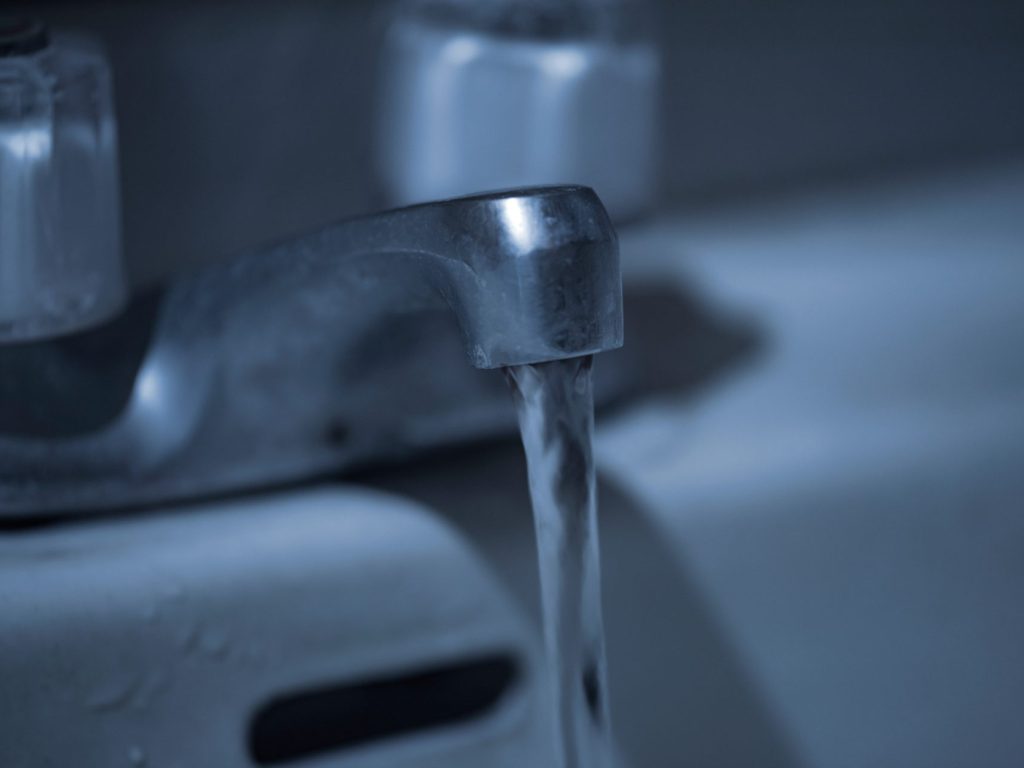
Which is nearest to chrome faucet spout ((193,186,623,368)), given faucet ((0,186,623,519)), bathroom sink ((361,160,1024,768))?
faucet ((0,186,623,519))

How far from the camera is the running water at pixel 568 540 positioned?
0.27 metres

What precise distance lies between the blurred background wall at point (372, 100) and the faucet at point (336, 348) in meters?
0.10

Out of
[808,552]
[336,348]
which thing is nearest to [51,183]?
[336,348]

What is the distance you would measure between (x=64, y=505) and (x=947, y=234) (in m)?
0.36

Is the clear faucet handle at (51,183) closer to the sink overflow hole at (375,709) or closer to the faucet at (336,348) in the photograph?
the faucet at (336,348)

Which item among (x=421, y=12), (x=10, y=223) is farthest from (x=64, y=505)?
(x=421, y=12)

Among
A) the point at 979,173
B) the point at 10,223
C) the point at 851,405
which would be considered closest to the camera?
the point at 10,223

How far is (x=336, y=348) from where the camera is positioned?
0.33 metres

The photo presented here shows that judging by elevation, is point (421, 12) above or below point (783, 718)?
above

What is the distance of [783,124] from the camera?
0.51m

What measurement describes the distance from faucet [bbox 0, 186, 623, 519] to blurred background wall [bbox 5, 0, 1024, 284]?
97 mm

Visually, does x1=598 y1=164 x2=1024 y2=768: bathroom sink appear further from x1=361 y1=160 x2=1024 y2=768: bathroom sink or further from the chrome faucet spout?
the chrome faucet spout

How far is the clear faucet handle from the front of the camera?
299mm

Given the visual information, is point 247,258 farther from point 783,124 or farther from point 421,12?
→ point 783,124
